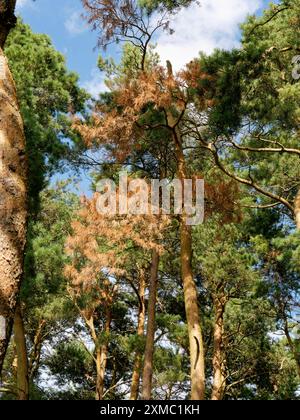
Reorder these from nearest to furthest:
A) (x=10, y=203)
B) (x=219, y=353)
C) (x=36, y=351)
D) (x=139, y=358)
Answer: (x=10, y=203), (x=139, y=358), (x=219, y=353), (x=36, y=351)

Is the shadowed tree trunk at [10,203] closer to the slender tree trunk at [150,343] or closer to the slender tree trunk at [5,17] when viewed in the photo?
the slender tree trunk at [5,17]

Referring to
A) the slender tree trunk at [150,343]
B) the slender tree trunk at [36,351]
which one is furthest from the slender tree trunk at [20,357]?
the slender tree trunk at [36,351]

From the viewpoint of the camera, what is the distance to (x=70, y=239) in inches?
345

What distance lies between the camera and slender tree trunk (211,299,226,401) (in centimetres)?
1323

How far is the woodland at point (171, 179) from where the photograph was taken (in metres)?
6.74

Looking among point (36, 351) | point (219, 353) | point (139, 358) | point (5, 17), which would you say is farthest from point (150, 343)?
point (5, 17)

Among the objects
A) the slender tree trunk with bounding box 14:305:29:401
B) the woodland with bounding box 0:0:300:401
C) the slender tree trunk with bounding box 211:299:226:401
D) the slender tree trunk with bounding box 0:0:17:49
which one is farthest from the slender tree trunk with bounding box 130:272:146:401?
the slender tree trunk with bounding box 0:0:17:49

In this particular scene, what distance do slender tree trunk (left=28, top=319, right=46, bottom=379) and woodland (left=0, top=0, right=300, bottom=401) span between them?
1.97 m

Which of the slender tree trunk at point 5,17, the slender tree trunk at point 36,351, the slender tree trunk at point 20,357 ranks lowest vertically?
the slender tree trunk at point 20,357

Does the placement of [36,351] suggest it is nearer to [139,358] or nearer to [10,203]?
[139,358]

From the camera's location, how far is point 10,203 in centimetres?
256

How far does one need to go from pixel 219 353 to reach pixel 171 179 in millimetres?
6504

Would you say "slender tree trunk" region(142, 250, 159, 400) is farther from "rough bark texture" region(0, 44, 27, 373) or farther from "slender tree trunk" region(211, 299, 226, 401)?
"rough bark texture" region(0, 44, 27, 373)

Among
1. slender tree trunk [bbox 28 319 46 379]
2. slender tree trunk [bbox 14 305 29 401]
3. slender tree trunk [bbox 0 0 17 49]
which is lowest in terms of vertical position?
slender tree trunk [bbox 14 305 29 401]
